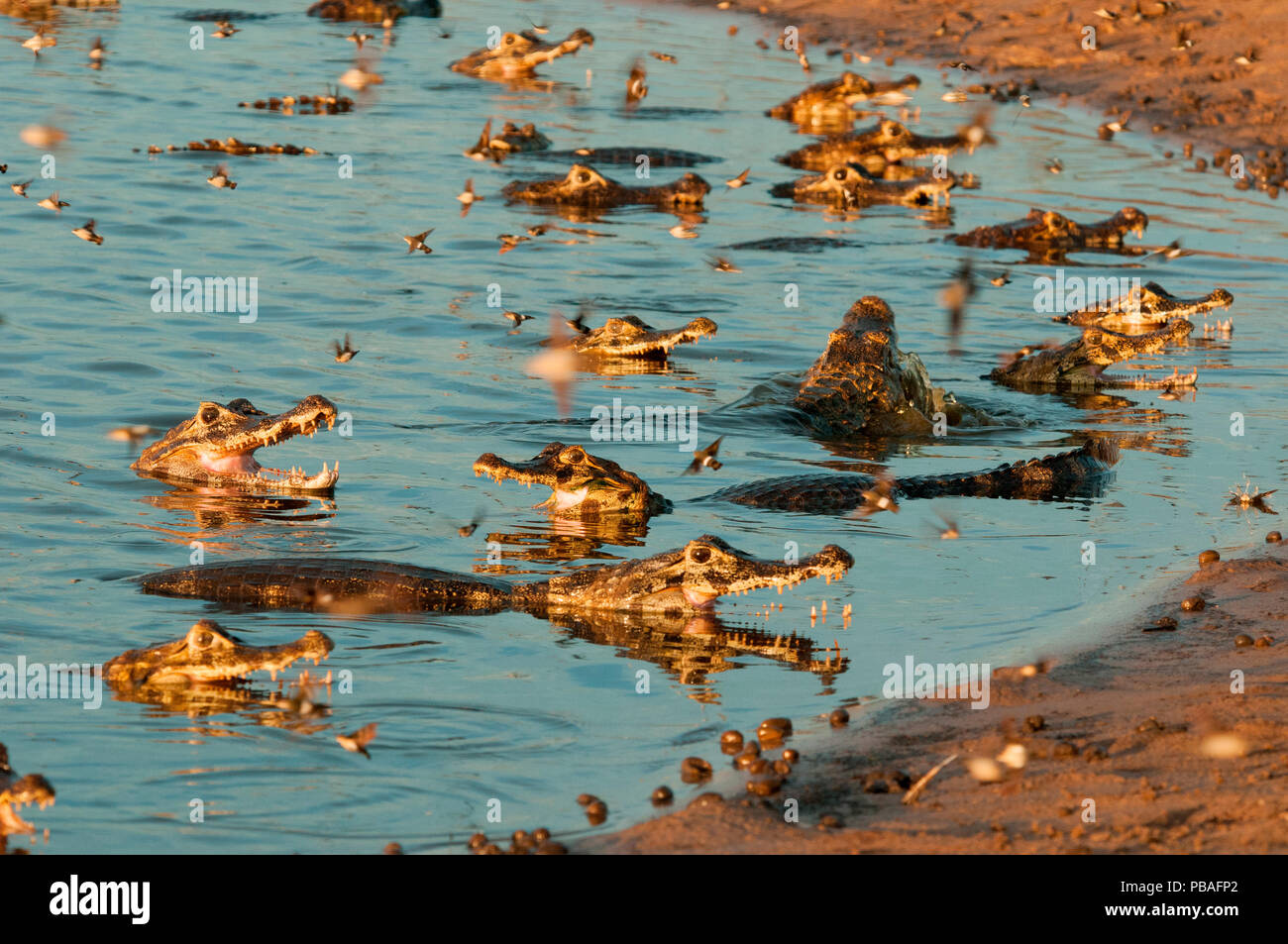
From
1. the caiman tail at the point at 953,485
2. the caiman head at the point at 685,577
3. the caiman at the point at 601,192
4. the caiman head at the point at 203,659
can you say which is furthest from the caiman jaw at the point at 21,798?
the caiman at the point at 601,192

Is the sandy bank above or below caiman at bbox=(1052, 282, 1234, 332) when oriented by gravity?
below

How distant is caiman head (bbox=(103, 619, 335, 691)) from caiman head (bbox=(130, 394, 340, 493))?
157 inches

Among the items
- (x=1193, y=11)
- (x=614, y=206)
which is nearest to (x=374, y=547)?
(x=614, y=206)

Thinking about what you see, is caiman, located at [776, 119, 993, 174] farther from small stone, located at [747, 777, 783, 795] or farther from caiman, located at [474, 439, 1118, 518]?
small stone, located at [747, 777, 783, 795]

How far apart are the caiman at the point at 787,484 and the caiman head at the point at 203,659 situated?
3.55 m

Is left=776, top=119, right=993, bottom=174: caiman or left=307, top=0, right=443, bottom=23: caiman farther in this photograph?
left=307, top=0, right=443, bottom=23: caiman

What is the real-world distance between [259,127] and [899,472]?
16834 mm

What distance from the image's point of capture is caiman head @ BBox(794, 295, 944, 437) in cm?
1523

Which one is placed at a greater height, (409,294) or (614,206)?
(614,206)

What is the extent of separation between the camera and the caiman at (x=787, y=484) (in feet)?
40.2

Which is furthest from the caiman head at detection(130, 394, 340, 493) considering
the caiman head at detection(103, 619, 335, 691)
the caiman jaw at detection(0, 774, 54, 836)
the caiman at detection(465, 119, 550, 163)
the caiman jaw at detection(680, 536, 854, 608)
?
the caiman at detection(465, 119, 550, 163)
